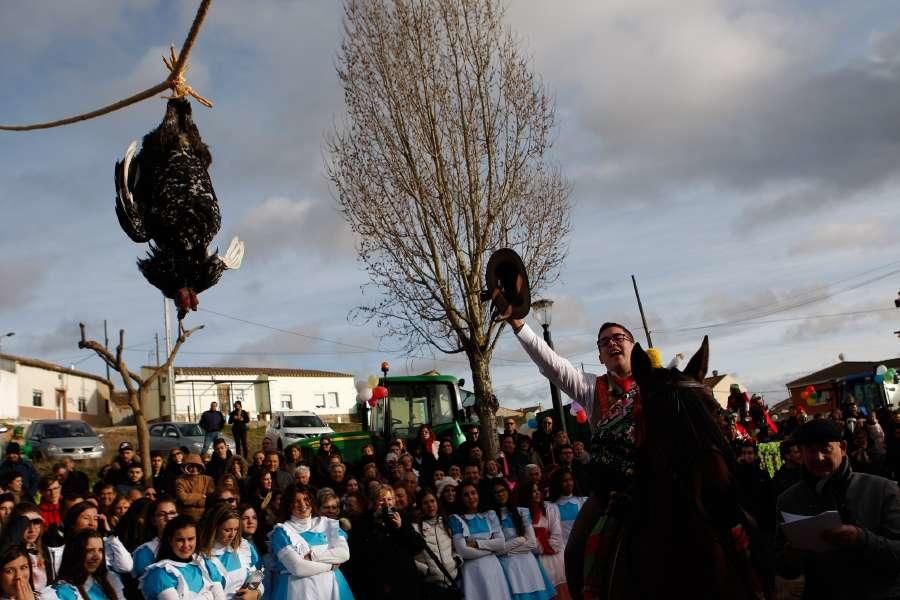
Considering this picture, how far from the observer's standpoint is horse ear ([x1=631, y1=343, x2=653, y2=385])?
13.0ft

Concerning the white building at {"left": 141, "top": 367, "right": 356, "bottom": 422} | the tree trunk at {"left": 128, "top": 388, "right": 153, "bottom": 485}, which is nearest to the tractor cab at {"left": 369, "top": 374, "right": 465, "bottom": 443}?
the tree trunk at {"left": 128, "top": 388, "right": 153, "bottom": 485}

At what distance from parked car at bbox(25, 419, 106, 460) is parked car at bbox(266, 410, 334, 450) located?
448 centimetres

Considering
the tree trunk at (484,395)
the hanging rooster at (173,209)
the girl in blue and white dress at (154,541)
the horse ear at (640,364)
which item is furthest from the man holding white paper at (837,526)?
the tree trunk at (484,395)

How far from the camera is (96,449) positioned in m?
22.8

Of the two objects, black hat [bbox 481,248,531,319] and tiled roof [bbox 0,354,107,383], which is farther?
tiled roof [bbox 0,354,107,383]

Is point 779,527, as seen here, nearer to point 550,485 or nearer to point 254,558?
point 254,558

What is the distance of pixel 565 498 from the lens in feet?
33.5

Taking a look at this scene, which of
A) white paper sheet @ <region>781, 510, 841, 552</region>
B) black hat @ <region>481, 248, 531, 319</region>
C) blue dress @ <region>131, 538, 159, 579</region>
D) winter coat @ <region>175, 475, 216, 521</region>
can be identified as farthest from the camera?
winter coat @ <region>175, 475, 216, 521</region>

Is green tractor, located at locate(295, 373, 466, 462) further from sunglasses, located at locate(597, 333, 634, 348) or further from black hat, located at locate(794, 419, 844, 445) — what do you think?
black hat, located at locate(794, 419, 844, 445)

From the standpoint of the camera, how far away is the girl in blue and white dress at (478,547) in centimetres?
893

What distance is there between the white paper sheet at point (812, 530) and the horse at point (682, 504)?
10.9 inches

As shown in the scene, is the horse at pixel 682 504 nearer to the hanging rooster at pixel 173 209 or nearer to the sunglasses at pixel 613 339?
the sunglasses at pixel 613 339

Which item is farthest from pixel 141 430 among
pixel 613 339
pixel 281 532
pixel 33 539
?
pixel 613 339

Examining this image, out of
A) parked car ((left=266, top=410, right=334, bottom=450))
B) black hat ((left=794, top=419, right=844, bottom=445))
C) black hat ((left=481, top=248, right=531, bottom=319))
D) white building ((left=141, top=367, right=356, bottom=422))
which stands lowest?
black hat ((left=794, top=419, right=844, bottom=445))
